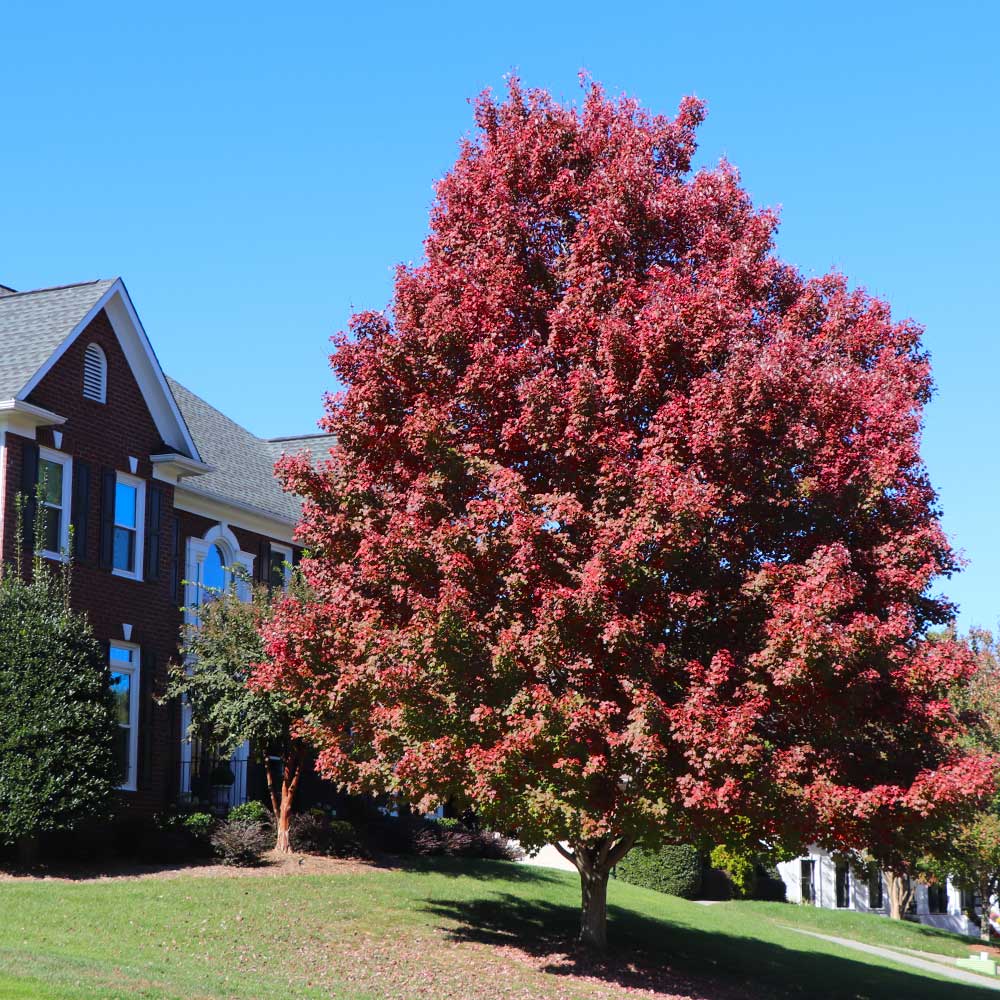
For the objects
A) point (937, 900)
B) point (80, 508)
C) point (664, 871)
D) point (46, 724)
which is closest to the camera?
point (46, 724)

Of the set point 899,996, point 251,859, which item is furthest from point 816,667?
point 251,859

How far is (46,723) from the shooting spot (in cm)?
1964

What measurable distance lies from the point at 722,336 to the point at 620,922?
37.6ft

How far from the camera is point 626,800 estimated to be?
50.1 ft

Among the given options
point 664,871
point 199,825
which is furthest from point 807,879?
point 199,825

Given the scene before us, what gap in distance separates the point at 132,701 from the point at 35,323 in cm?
706

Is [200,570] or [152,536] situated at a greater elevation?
[152,536]

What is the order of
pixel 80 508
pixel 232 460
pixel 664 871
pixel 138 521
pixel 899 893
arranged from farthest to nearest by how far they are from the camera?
pixel 899 893
pixel 664 871
pixel 232 460
pixel 138 521
pixel 80 508

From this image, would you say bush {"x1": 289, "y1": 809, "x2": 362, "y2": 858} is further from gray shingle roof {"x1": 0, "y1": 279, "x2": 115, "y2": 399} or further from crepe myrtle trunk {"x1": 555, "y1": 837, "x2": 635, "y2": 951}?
gray shingle roof {"x1": 0, "y1": 279, "x2": 115, "y2": 399}

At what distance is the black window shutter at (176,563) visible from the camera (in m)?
25.6

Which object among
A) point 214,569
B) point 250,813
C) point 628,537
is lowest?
point 250,813

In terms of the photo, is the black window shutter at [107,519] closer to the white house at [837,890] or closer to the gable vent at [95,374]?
the gable vent at [95,374]

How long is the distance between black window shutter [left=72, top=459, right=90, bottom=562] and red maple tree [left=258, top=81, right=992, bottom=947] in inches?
263

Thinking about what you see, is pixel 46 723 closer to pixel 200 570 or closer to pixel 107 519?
pixel 107 519
